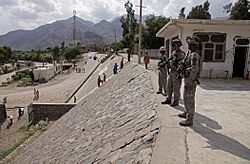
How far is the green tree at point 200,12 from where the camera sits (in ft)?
133

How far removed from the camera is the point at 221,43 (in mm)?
13273

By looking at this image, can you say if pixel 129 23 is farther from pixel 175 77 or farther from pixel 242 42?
pixel 175 77

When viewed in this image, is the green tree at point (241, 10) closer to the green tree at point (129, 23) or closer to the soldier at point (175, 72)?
the green tree at point (129, 23)

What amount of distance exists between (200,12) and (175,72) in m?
38.4

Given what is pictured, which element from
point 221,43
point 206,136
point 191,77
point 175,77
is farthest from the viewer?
point 221,43

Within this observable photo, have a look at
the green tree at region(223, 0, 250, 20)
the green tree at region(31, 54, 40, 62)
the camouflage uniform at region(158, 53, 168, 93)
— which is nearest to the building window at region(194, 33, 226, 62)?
the camouflage uniform at region(158, 53, 168, 93)

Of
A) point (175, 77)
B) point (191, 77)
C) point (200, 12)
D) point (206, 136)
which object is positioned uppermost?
point (200, 12)

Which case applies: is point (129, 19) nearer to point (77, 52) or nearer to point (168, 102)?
point (77, 52)

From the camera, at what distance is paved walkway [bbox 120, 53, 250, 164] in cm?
374

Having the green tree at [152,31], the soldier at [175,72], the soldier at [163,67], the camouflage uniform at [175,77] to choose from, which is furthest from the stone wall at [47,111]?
the green tree at [152,31]

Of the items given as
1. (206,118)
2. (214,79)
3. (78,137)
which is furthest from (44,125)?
(206,118)

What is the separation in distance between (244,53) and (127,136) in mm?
11044

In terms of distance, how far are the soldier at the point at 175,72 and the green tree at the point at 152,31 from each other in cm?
3154

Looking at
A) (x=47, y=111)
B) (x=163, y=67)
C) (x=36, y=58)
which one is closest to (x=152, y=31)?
(x=47, y=111)
